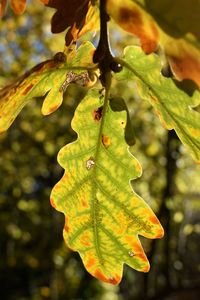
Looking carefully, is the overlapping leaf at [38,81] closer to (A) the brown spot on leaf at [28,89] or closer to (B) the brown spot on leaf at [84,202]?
(A) the brown spot on leaf at [28,89]

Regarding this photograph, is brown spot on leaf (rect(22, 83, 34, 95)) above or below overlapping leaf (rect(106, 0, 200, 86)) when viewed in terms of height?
below

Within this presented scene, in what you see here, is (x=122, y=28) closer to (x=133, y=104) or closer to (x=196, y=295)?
(x=196, y=295)

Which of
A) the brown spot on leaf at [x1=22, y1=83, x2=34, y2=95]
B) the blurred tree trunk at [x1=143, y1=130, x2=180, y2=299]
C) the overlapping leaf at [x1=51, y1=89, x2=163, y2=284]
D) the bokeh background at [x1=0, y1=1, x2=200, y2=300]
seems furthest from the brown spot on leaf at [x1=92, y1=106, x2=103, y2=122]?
the bokeh background at [x1=0, y1=1, x2=200, y2=300]

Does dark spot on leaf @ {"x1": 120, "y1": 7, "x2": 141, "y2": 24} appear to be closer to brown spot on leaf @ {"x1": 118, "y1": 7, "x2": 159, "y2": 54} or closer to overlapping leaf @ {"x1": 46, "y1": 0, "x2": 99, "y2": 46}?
brown spot on leaf @ {"x1": 118, "y1": 7, "x2": 159, "y2": 54}

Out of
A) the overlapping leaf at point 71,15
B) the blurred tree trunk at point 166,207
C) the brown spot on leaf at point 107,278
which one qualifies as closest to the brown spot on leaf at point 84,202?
the brown spot on leaf at point 107,278

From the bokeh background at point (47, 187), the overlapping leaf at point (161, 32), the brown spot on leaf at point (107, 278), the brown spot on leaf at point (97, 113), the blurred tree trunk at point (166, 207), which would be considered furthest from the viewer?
the bokeh background at point (47, 187)

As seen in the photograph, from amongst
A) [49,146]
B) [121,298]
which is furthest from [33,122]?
[121,298]

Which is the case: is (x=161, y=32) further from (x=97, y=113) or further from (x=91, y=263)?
(x=91, y=263)
